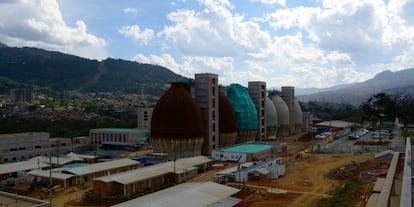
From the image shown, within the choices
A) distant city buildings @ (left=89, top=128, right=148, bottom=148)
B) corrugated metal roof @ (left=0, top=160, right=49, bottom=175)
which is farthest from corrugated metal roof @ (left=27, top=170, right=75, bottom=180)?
distant city buildings @ (left=89, top=128, right=148, bottom=148)

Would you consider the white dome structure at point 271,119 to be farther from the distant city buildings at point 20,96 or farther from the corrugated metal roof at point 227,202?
the distant city buildings at point 20,96

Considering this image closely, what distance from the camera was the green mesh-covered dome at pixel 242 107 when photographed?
63594 mm

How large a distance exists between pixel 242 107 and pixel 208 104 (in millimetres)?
11868

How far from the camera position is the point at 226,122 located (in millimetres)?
58438

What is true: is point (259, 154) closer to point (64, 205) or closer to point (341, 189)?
point (341, 189)

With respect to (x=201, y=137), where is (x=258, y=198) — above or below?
below

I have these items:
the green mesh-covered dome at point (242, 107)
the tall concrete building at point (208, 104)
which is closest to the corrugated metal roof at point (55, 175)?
the tall concrete building at point (208, 104)

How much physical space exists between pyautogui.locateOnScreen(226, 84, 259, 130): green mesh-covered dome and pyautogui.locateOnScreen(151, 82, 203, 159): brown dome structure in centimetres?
1480

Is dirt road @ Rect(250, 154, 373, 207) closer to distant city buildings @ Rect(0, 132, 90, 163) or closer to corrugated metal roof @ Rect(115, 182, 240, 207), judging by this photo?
corrugated metal roof @ Rect(115, 182, 240, 207)

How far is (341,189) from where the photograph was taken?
3145 centimetres

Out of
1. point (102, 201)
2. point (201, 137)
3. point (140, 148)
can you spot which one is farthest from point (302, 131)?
point (102, 201)

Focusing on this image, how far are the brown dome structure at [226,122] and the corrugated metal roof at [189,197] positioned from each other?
2867 centimetres

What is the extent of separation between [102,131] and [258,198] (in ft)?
164

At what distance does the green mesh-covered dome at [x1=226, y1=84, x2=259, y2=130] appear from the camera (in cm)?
6359
